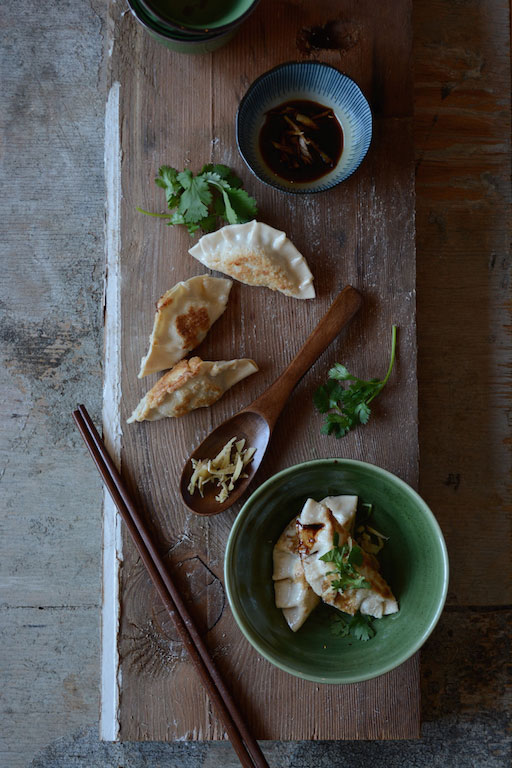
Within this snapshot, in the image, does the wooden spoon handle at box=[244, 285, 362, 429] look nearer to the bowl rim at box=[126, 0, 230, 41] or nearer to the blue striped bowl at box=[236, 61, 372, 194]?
the blue striped bowl at box=[236, 61, 372, 194]

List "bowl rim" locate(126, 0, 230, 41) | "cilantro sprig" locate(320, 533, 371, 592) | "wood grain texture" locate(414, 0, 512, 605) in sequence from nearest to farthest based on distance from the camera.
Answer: "cilantro sprig" locate(320, 533, 371, 592) < "bowl rim" locate(126, 0, 230, 41) < "wood grain texture" locate(414, 0, 512, 605)

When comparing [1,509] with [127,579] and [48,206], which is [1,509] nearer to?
[127,579]

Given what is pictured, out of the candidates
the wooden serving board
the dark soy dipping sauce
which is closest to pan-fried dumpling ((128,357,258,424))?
the wooden serving board

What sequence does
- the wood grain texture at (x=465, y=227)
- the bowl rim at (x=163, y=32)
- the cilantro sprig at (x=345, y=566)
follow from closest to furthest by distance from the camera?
the cilantro sprig at (x=345, y=566), the bowl rim at (x=163, y=32), the wood grain texture at (x=465, y=227)

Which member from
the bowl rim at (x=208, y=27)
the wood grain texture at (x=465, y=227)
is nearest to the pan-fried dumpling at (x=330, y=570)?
the wood grain texture at (x=465, y=227)

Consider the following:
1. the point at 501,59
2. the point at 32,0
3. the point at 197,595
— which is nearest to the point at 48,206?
the point at 32,0

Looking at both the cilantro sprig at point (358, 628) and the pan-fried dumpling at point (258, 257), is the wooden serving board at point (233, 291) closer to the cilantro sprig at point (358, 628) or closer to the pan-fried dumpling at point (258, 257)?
the pan-fried dumpling at point (258, 257)
